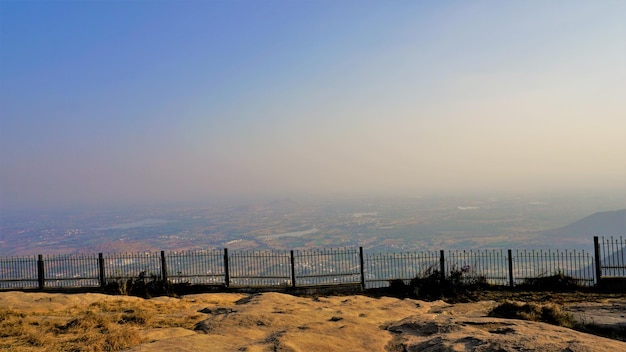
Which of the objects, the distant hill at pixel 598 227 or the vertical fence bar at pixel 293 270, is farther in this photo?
the distant hill at pixel 598 227

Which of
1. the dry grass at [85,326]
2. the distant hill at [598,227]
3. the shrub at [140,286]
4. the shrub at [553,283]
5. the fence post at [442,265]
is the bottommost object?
the distant hill at [598,227]

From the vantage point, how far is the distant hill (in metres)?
82.7

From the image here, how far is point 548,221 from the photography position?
13062 cm

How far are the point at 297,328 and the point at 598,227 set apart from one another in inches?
3951

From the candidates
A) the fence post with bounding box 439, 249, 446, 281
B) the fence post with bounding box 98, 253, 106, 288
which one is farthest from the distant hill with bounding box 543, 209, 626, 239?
the fence post with bounding box 98, 253, 106, 288

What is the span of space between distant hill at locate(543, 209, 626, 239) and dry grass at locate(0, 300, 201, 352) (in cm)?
8881

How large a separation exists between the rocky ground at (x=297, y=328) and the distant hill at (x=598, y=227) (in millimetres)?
84322

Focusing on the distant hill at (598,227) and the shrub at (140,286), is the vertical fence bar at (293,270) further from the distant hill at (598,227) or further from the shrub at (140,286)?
the distant hill at (598,227)

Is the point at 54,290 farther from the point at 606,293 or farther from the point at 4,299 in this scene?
the point at 606,293

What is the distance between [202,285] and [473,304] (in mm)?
10837

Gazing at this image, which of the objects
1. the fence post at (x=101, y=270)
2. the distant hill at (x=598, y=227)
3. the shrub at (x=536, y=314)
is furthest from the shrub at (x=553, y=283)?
the distant hill at (x=598, y=227)

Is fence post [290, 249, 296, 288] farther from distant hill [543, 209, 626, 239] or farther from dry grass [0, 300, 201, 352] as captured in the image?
distant hill [543, 209, 626, 239]

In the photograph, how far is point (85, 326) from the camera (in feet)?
31.5

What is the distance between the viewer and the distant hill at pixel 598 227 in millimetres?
82688
